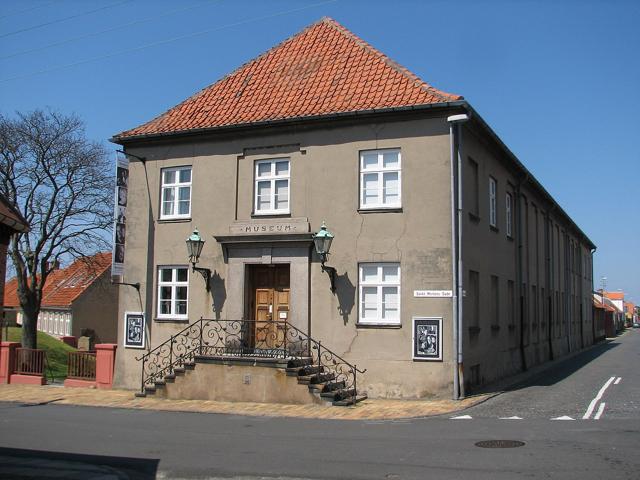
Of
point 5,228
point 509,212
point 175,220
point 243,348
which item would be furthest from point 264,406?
point 509,212

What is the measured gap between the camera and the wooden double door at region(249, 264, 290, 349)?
19547 mm

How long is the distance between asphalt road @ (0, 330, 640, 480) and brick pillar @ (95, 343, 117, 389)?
3.77m

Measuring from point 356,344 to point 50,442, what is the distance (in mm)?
8340

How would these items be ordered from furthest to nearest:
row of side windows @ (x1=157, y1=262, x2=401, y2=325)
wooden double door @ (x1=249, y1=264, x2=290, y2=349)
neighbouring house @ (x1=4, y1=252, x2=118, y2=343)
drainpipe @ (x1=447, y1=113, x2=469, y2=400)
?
neighbouring house @ (x1=4, y1=252, x2=118, y2=343)
wooden double door @ (x1=249, y1=264, x2=290, y2=349)
row of side windows @ (x1=157, y1=262, x2=401, y2=325)
drainpipe @ (x1=447, y1=113, x2=469, y2=400)

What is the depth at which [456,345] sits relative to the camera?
1741 centimetres

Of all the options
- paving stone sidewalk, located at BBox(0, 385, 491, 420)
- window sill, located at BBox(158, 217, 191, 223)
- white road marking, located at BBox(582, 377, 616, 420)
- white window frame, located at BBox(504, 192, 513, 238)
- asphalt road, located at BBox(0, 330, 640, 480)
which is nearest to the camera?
asphalt road, located at BBox(0, 330, 640, 480)

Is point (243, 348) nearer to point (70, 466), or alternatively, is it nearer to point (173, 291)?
point (173, 291)

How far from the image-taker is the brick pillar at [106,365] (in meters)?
21.4

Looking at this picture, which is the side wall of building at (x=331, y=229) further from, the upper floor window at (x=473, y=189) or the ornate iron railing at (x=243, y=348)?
the upper floor window at (x=473, y=189)

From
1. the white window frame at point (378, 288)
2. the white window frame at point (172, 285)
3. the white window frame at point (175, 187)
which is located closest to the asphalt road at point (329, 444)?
the white window frame at point (378, 288)

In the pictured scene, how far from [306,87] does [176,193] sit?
512cm

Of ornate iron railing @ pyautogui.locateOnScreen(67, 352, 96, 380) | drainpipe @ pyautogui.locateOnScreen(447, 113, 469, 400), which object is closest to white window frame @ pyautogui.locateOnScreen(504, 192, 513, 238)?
drainpipe @ pyautogui.locateOnScreen(447, 113, 469, 400)

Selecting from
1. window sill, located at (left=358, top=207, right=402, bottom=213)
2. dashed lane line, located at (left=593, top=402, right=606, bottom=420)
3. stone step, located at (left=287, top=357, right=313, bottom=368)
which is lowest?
dashed lane line, located at (left=593, top=402, right=606, bottom=420)

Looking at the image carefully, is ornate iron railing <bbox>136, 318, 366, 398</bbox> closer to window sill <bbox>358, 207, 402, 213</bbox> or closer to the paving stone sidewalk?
the paving stone sidewalk
